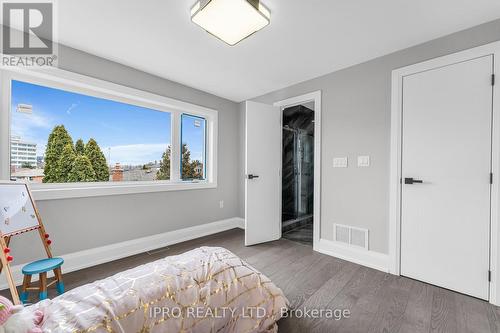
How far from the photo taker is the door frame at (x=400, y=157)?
1741 millimetres

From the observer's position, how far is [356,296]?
6.05 feet

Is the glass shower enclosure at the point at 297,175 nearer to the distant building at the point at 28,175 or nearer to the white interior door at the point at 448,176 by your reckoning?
the white interior door at the point at 448,176

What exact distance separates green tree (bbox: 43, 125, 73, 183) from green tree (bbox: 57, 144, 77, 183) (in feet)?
0.07

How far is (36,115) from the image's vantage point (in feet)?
7.27

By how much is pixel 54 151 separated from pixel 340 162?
3.41 metres

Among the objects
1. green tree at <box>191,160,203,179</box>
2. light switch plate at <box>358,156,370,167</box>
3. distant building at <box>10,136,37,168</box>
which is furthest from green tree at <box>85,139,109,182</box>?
light switch plate at <box>358,156,370,167</box>

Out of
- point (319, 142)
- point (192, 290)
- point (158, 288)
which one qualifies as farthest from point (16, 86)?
point (319, 142)

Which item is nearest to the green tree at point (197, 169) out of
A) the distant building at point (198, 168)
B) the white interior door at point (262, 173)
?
the distant building at point (198, 168)

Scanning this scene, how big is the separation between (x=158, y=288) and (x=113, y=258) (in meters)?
1.88

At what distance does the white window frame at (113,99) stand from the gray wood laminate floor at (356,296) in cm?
88

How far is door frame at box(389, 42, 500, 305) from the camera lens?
1.74 meters

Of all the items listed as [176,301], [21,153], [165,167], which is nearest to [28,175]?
[21,153]

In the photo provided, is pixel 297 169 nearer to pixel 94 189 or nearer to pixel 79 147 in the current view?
pixel 94 189

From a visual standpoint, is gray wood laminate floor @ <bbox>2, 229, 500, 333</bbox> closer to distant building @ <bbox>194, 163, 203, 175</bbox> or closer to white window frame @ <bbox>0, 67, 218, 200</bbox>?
white window frame @ <bbox>0, 67, 218, 200</bbox>
